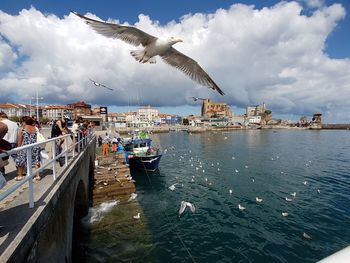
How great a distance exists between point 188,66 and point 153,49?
135cm

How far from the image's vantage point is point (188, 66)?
785 centimetres

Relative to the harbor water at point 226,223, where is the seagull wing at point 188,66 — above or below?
above

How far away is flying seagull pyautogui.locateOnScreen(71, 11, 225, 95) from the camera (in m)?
5.85

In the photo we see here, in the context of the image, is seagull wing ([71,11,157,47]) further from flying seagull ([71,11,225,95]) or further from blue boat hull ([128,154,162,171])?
blue boat hull ([128,154,162,171])

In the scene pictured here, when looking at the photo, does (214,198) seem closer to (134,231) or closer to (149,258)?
(134,231)

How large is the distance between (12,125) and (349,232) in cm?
1547

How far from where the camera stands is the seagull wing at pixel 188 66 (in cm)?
754

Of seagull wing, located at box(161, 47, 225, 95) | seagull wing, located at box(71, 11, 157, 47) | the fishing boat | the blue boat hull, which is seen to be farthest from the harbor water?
seagull wing, located at box(71, 11, 157, 47)

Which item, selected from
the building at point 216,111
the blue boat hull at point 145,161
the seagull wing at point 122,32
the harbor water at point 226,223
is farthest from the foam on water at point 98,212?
the building at point 216,111

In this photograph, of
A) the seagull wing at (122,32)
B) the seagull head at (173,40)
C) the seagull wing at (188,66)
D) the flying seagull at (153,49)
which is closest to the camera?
the seagull wing at (122,32)

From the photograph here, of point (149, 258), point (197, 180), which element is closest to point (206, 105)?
point (197, 180)

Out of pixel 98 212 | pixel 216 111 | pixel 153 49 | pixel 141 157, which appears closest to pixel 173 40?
pixel 153 49

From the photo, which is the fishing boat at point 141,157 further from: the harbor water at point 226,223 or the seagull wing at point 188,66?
the seagull wing at point 188,66

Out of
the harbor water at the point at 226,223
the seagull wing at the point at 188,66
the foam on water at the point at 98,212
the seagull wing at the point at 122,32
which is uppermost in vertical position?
the seagull wing at the point at 122,32
